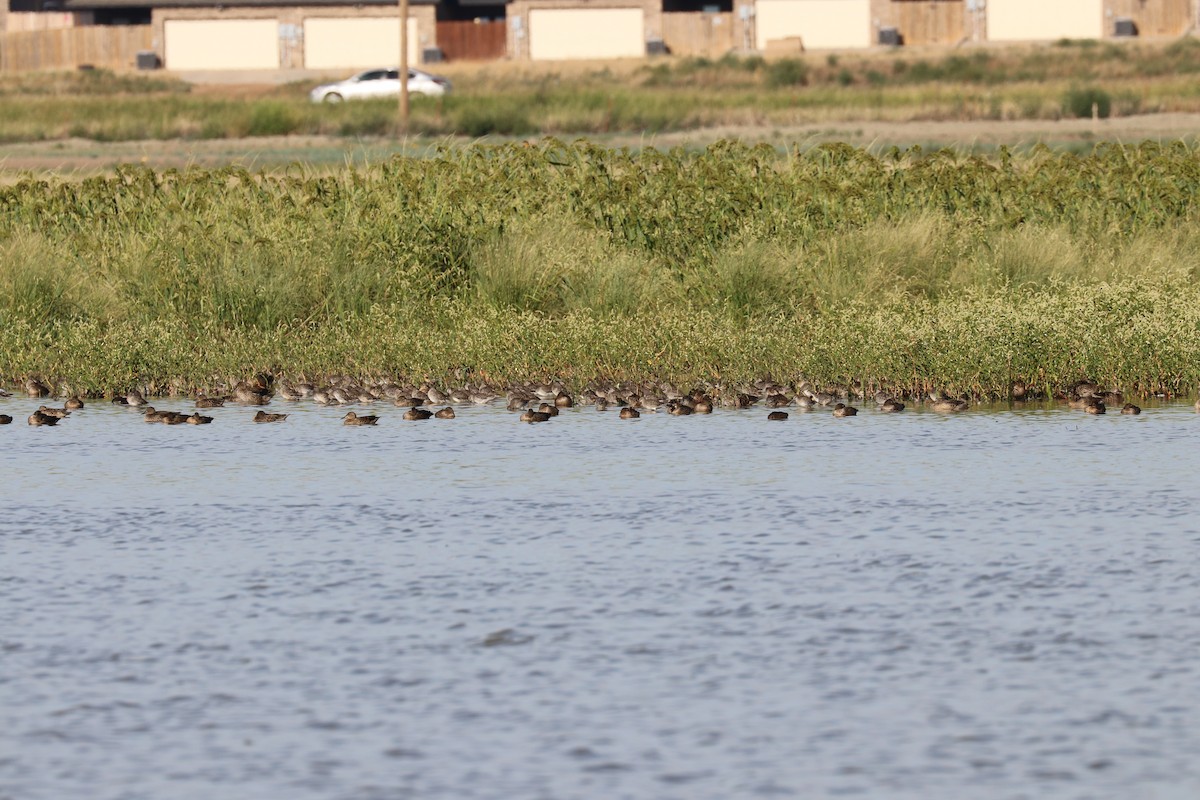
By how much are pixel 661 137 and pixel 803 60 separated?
85.5 ft

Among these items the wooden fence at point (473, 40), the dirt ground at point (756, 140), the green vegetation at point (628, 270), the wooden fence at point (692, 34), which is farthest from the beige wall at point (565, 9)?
the green vegetation at point (628, 270)

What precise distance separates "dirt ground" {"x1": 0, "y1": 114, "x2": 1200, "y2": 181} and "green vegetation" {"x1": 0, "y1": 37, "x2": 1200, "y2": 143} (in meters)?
1.78

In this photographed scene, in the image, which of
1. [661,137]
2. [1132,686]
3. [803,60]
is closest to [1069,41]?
[803,60]

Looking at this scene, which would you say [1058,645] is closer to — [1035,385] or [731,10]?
[1035,385]

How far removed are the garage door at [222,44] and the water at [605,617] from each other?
74891 millimetres

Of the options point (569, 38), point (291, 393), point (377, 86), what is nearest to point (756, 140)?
point (377, 86)

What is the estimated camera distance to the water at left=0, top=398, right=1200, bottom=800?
6289 millimetres

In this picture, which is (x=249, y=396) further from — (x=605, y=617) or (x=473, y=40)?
(x=473, y=40)

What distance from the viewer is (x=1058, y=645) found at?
24.8ft

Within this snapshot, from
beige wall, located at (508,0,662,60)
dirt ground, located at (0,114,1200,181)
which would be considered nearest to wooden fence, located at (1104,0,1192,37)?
beige wall, located at (508,0,662,60)

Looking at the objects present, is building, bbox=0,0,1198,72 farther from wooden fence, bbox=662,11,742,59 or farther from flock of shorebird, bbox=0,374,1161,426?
flock of shorebird, bbox=0,374,1161,426

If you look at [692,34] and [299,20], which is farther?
[692,34]

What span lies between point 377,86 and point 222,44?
47.7ft

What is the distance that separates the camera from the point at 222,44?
85.9 meters
